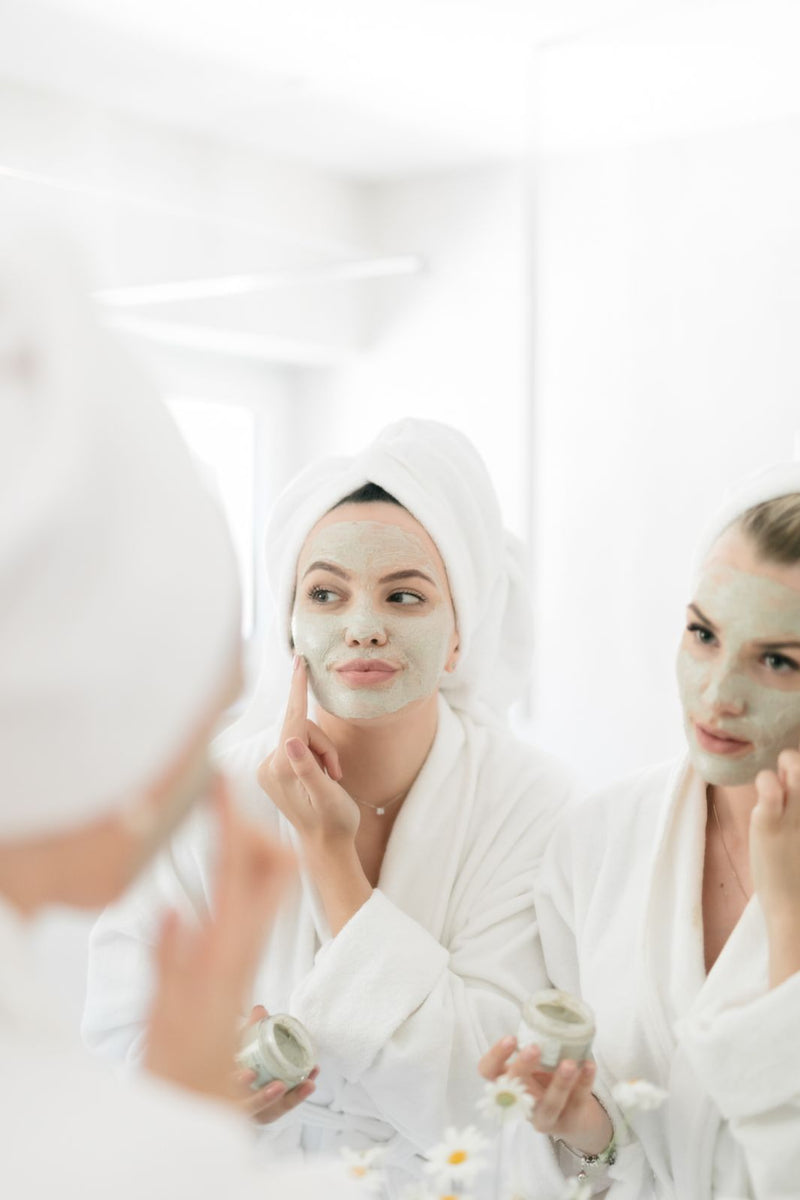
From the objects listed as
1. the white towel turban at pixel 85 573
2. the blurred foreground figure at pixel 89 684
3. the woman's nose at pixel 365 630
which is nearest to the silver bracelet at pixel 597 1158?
the woman's nose at pixel 365 630

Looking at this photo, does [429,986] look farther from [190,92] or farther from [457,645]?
[190,92]

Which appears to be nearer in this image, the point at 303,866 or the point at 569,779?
the point at 303,866

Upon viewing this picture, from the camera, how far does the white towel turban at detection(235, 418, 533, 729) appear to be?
1329mm

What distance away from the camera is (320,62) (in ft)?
8.36

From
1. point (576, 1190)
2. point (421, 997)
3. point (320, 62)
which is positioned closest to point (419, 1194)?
point (576, 1190)

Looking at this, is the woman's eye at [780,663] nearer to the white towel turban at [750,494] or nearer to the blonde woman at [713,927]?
the blonde woman at [713,927]

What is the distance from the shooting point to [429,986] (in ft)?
3.87

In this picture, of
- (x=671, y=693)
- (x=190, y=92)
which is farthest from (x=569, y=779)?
(x=190, y=92)

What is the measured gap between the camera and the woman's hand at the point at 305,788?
4.07 feet

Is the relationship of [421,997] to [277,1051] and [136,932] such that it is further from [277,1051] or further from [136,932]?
[136,932]

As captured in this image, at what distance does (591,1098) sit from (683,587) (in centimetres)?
155

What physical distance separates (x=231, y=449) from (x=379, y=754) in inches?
68.4

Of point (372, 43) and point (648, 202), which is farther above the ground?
point (372, 43)

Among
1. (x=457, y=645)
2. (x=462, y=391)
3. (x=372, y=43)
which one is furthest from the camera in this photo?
(x=462, y=391)
